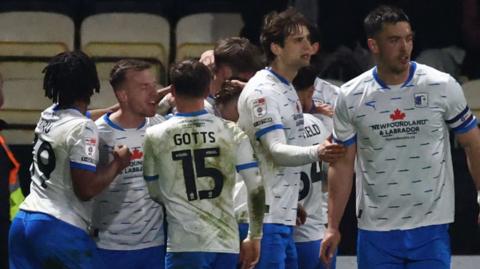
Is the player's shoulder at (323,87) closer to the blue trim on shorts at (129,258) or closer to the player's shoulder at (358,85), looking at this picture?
the player's shoulder at (358,85)

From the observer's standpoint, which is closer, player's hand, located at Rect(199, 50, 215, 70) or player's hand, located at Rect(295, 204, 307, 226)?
player's hand, located at Rect(295, 204, 307, 226)

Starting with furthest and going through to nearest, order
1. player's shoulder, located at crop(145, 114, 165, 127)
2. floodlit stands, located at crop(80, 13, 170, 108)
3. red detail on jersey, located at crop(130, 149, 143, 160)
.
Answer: floodlit stands, located at crop(80, 13, 170, 108), player's shoulder, located at crop(145, 114, 165, 127), red detail on jersey, located at crop(130, 149, 143, 160)

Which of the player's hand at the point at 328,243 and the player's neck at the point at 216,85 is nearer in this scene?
the player's hand at the point at 328,243

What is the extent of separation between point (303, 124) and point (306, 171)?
0.56 m

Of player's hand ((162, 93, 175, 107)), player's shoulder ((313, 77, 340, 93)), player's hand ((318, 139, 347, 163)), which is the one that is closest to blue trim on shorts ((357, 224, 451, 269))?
player's hand ((318, 139, 347, 163))

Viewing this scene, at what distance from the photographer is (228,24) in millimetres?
12578

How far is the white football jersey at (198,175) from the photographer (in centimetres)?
730

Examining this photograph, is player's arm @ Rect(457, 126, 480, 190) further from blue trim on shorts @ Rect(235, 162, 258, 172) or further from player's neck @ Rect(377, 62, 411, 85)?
blue trim on shorts @ Rect(235, 162, 258, 172)

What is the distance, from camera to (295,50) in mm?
8039

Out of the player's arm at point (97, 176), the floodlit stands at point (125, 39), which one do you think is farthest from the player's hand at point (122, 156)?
the floodlit stands at point (125, 39)

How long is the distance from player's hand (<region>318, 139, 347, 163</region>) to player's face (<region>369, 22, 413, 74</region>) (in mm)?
444

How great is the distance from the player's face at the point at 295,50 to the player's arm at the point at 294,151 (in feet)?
1.45

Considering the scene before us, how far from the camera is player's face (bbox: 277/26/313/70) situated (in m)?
8.02

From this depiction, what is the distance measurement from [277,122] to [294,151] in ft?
0.82
